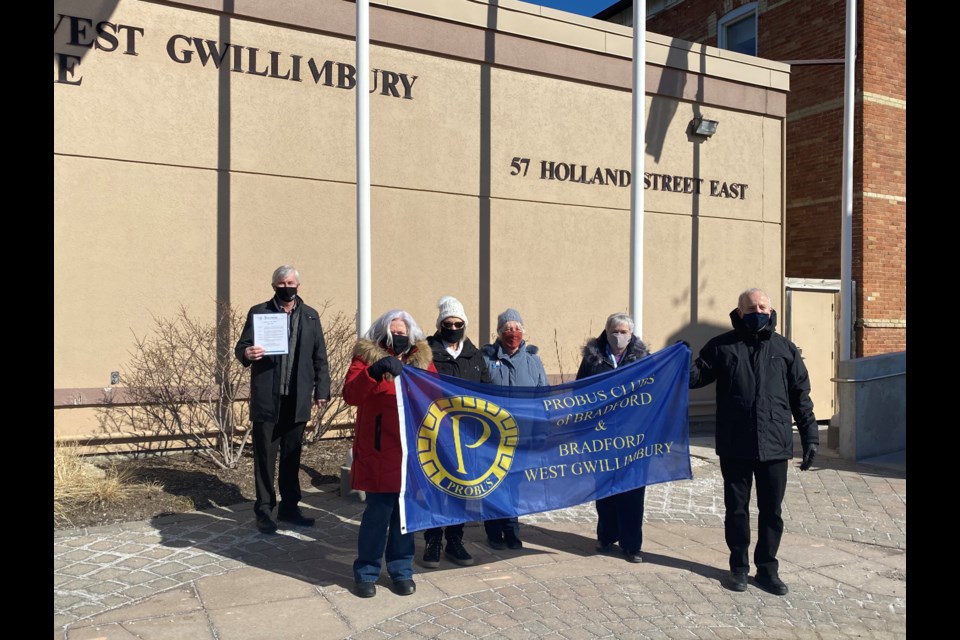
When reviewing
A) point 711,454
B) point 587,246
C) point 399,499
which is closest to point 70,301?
point 399,499

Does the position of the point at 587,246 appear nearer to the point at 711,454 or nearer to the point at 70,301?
the point at 711,454

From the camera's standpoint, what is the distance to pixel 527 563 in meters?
5.72

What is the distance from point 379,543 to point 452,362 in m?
1.29

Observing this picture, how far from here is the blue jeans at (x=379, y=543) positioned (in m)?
5.09

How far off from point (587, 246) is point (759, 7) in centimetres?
932

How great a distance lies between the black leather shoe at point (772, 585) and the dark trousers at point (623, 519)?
84 cm

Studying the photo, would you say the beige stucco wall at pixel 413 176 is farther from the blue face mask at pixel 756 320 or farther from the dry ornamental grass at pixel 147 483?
the blue face mask at pixel 756 320

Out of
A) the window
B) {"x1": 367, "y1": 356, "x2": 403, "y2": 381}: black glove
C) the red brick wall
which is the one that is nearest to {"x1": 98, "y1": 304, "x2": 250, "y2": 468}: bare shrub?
{"x1": 367, "y1": 356, "x2": 403, "y2": 381}: black glove

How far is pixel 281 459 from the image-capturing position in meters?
6.61

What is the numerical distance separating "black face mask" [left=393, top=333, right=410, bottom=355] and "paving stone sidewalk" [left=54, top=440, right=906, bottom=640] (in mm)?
1504

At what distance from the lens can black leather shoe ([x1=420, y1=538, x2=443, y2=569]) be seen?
5.59m

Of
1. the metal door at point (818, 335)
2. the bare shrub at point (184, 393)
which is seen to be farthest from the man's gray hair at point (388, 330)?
the metal door at point (818, 335)

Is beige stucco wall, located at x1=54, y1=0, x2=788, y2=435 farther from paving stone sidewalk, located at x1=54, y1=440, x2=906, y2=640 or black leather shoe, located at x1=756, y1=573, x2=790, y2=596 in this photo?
black leather shoe, located at x1=756, y1=573, x2=790, y2=596

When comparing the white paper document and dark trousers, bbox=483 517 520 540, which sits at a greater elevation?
the white paper document
